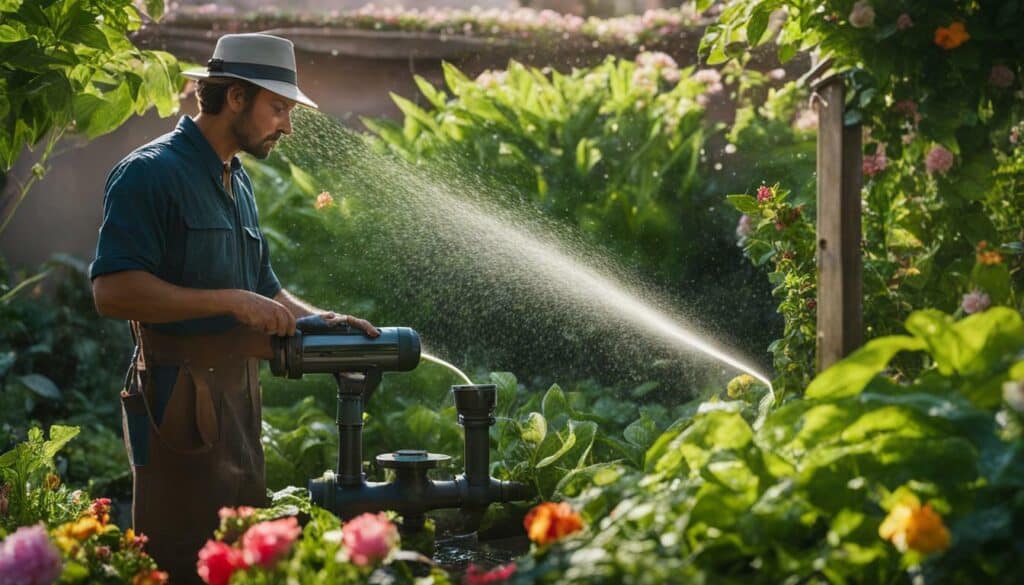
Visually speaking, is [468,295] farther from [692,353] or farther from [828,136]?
[828,136]

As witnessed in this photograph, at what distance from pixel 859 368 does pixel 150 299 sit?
63.1 inches

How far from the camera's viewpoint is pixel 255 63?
3.22m

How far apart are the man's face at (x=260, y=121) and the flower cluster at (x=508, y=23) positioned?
4.44 m

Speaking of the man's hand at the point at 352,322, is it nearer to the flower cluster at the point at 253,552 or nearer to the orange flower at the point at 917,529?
the flower cluster at the point at 253,552

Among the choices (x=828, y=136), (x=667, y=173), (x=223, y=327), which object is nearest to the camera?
(x=828, y=136)

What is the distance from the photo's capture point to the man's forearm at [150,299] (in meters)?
2.90

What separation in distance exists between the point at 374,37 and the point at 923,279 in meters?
5.14

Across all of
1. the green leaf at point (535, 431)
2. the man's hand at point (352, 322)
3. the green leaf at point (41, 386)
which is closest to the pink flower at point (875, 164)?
the green leaf at point (535, 431)

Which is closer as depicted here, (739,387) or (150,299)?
(150,299)

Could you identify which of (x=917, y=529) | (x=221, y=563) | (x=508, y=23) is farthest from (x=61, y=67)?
(x=508, y=23)

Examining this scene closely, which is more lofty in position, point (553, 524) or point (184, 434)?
point (553, 524)

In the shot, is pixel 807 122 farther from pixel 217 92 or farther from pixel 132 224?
pixel 132 224

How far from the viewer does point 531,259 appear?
5406 mm

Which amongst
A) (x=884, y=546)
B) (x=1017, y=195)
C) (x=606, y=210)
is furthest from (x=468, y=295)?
(x=884, y=546)
